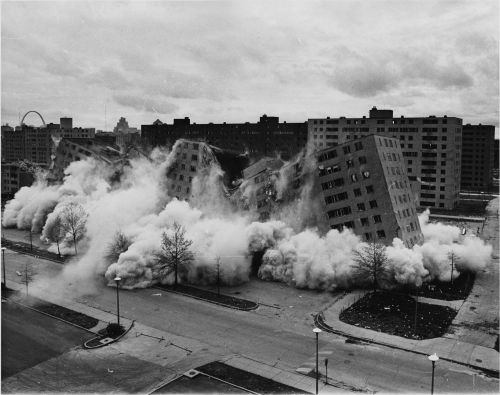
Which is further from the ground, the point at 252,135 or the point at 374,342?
the point at 252,135

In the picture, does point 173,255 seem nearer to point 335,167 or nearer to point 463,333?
point 335,167

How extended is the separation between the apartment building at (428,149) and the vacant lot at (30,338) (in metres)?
75.2

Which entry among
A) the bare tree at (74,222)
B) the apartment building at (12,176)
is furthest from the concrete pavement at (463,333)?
the apartment building at (12,176)

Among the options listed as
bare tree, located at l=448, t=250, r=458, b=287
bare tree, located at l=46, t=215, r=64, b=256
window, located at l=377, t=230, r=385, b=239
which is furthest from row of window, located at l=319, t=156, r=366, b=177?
bare tree, located at l=46, t=215, r=64, b=256

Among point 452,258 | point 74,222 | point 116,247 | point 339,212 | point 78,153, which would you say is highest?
point 78,153

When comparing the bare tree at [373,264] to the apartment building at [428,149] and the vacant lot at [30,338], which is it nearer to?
the vacant lot at [30,338]

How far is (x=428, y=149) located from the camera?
105 metres

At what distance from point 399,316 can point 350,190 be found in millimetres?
16743

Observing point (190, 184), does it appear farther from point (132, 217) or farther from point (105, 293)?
point (105, 293)

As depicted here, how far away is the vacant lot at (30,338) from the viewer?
31.1 m

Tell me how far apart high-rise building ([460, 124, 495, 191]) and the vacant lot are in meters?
143

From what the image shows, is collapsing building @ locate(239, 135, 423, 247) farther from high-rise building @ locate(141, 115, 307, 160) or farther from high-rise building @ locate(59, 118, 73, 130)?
high-rise building @ locate(59, 118, 73, 130)

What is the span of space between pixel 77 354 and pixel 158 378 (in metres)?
6.87

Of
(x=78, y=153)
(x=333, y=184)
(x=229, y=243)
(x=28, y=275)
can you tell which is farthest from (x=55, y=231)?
(x=333, y=184)
